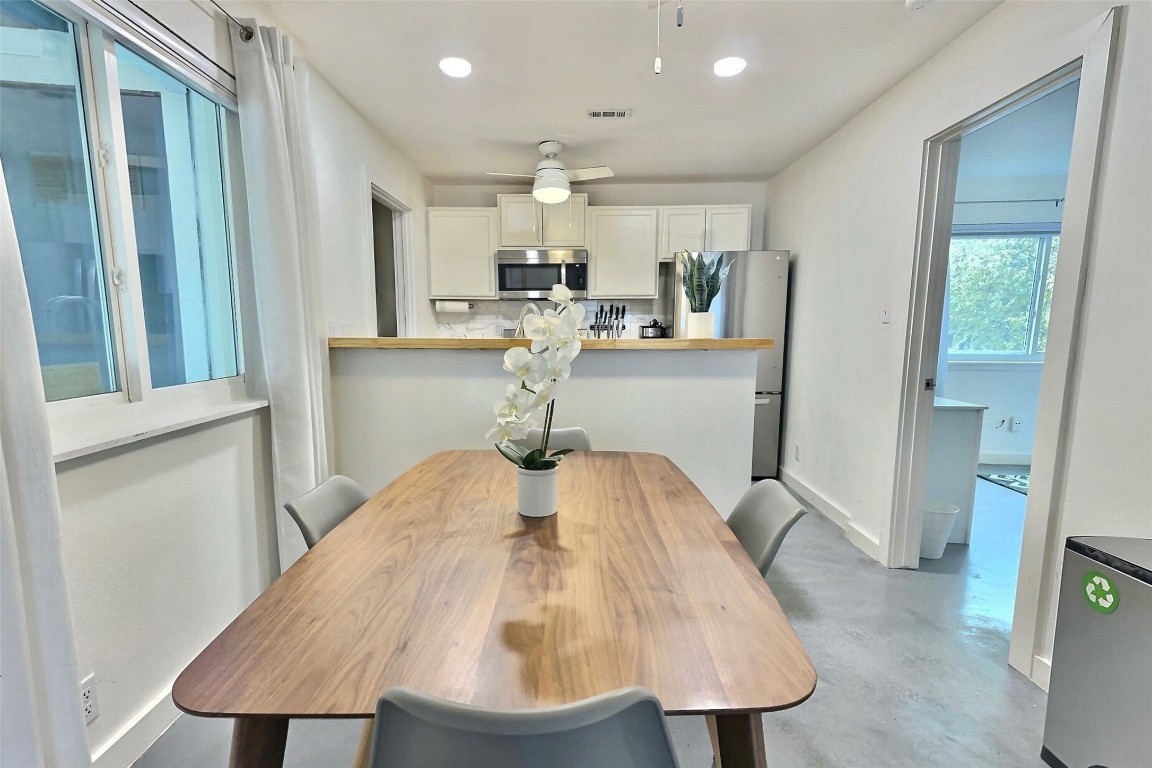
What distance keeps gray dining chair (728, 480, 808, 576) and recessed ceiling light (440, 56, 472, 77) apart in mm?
2241

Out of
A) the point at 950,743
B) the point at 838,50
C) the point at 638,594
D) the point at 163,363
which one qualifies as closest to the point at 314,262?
the point at 163,363

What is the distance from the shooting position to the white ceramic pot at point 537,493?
1181mm

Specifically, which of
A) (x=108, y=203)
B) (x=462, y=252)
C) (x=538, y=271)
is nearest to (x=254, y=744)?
(x=108, y=203)

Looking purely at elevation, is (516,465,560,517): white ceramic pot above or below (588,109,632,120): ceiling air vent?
below

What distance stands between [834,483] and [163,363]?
341cm

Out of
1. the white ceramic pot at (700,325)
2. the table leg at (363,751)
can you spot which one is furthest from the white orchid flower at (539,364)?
the white ceramic pot at (700,325)

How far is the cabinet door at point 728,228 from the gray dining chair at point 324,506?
3.44m

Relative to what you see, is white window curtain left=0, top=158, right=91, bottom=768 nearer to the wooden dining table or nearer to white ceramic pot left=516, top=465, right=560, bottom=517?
the wooden dining table

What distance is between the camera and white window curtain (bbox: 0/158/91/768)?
0.86 metres

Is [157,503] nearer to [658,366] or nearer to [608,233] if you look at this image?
[658,366]

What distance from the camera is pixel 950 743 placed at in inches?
53.8

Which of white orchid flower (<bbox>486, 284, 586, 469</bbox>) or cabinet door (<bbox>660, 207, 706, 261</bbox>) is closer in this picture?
white orchid flower (<bbox>486, 284, 586, 469</bbox>)

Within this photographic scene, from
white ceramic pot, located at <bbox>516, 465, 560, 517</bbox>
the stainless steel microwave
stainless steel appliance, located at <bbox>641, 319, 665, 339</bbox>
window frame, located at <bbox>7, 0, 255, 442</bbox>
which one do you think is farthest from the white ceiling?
white ceramic pot, located at <bbox>516, 465, 560, 517</bbox>

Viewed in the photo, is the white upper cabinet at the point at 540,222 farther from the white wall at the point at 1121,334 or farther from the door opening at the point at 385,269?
the white wall at the point at 1121,334
